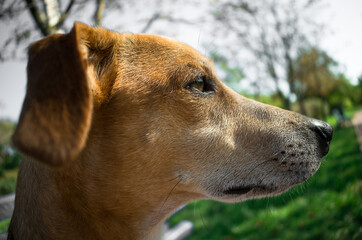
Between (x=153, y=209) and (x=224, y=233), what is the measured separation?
3745 millimetres

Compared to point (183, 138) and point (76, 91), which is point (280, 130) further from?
point (76, 91)

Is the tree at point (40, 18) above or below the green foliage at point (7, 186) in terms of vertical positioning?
above

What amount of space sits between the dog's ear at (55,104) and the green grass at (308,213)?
110 inches

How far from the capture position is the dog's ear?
4.05 feet

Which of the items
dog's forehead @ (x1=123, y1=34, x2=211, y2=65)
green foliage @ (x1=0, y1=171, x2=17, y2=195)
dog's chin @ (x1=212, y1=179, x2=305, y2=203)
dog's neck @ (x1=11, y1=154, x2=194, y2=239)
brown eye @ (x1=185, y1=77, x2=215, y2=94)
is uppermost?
dog's forehead @ (x1=123, y1=34, x2=211, y2=65)

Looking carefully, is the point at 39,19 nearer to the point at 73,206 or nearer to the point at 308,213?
the point at 73,206

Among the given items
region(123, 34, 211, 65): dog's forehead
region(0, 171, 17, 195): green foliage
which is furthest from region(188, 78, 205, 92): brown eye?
region(0, 171, 17, 195): green foliage

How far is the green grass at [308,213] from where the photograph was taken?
3846 mm

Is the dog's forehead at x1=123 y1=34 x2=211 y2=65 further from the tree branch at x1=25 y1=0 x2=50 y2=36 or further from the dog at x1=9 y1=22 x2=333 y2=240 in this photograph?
the tree branch at x1=25 y1=0 x2=50 y2=36

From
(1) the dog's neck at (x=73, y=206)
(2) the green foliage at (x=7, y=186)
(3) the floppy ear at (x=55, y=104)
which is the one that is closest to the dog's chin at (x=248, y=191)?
(1) the dog's neck at (x=73, y=206)

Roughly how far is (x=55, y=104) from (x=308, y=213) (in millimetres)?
4747

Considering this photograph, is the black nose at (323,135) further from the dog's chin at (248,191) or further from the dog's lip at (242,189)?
the dog's lip at (242,189)

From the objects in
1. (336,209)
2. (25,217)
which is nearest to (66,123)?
(25,217)

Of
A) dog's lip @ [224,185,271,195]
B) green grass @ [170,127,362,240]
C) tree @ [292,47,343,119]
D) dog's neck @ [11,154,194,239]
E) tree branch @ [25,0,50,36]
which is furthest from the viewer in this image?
tree @ [292,47,343,119]
